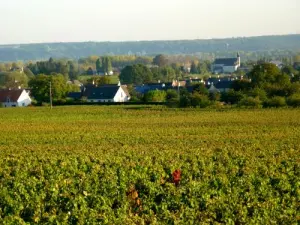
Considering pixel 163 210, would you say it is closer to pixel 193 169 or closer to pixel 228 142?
pixel 193 169

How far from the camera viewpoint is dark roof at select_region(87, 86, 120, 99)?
9071 cm

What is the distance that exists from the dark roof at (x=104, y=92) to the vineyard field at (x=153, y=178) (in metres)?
52.8

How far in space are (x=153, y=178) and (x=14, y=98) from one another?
76.4 m

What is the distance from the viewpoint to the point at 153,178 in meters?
19.1

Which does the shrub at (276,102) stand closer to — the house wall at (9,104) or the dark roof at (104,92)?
the dark roof at (104,92)

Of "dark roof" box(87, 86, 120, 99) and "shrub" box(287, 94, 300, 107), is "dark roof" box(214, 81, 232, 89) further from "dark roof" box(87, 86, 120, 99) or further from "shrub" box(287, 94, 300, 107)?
"shrub" box(287, 94, 300, 107)

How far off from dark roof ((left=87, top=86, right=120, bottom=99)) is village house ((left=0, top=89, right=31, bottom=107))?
30.9ft

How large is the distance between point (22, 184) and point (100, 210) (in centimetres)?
362

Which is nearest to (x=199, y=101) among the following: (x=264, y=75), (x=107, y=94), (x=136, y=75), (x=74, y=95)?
(x=264, y=75)

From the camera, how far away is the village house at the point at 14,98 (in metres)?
92.6

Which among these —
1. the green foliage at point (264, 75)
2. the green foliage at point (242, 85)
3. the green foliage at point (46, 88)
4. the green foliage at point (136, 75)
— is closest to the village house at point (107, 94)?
the green foliage at point (46, 88)

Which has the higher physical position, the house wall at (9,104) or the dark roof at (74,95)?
the dark roof at (74,95)

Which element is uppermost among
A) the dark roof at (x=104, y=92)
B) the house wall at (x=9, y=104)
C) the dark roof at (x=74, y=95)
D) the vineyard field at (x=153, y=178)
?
the vineyard field at (x=153, y=178)

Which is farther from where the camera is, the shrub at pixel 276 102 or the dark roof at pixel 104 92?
the dark roof at pixel 104 92
